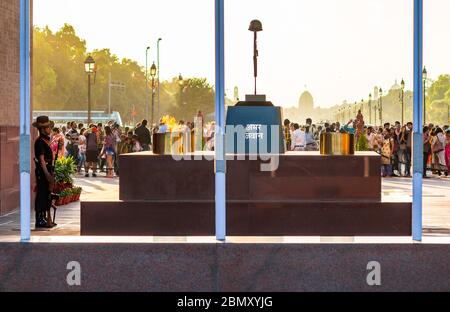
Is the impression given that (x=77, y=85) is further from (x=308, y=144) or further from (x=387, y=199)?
(x=387, y=199)

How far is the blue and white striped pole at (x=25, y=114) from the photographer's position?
7441 millimetres

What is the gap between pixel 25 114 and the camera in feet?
24.7

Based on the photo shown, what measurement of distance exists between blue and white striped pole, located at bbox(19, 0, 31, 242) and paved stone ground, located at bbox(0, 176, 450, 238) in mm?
1916

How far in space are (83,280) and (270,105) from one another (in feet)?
29.0

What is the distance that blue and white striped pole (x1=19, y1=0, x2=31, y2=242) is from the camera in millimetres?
7441

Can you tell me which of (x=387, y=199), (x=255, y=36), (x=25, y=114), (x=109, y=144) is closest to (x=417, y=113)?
(x=25, y=114)

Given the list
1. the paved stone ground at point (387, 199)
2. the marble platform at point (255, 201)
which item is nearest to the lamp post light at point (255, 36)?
the paved stone ground at point (387, 199)

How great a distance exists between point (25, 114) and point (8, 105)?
9372 millimetres

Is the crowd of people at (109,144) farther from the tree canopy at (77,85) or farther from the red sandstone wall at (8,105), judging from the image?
the tree canopy at (77,85)

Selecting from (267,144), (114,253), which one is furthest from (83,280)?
(267,144)

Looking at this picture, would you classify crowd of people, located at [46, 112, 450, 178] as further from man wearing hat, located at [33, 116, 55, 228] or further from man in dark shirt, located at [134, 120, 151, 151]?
man wearing hat, located at [33, 116, 55, 228]

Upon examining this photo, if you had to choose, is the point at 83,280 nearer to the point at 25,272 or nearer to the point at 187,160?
the point at 25,272

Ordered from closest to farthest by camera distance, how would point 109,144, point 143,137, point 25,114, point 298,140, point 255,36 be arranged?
point 25,114
point 255,36
point 298,140
point 143,137
point 109,144

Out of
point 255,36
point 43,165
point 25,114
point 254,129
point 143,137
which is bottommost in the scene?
point 43,165
